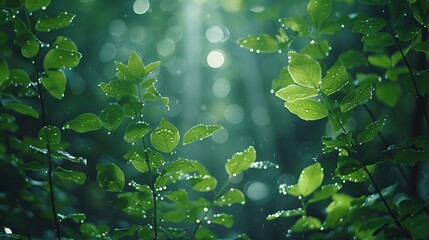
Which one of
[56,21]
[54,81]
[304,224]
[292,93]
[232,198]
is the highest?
[56,21]

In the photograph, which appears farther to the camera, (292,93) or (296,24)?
(296,24)

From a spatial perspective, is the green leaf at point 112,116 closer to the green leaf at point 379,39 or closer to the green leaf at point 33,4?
the green leaf at point 33,4

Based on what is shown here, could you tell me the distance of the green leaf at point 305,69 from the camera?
1.20 meters

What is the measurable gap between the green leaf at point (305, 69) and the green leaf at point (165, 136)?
389 millimetres

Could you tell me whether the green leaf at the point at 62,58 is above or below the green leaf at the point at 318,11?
below

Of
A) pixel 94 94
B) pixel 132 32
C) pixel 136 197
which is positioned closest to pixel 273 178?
pixel 94 94

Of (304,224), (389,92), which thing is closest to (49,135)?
(304,224)

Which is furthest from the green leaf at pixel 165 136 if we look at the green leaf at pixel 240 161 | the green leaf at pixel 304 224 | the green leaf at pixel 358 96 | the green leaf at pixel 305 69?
the green leaf at pixel 304 224

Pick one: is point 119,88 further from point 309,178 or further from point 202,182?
point 309,178

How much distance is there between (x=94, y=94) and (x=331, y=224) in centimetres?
299

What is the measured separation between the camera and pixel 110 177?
1291 mm

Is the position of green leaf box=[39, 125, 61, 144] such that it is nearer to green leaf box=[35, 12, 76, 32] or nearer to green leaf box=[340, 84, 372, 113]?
green leaf box=[35, 12, 76, 32]

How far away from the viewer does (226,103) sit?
538 cm

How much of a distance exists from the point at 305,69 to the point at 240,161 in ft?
1.47
